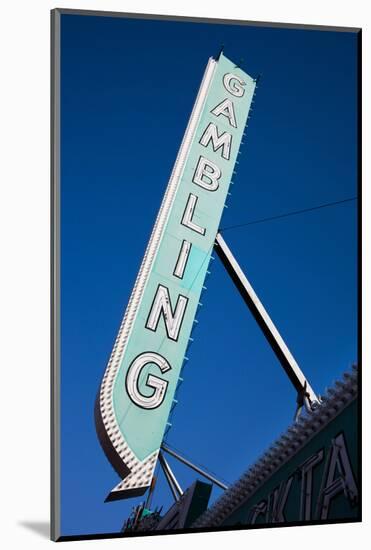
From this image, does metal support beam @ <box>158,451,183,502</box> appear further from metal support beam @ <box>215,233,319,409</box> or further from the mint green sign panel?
metal support beam @ <box>215,233,319,409</box>

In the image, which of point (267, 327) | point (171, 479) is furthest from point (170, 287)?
point (171, 479)

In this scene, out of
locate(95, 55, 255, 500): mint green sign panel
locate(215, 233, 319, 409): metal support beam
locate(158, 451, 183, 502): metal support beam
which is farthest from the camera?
locate(215, 233, 319, 409): metal support beam

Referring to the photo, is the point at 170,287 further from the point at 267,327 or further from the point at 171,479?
the point at 171,479

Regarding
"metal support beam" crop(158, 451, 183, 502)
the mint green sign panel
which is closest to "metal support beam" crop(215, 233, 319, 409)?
the mint green sign panel

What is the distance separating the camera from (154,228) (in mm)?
10727

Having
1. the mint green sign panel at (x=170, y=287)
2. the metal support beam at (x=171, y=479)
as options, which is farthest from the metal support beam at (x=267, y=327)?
the metal support beam at (x=171, y=479)

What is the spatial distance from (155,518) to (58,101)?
3.55 meters

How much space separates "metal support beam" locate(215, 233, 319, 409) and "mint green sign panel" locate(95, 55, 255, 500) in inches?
8.6

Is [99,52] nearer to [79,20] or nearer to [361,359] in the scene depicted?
[79,20]

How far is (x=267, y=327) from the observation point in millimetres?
10859

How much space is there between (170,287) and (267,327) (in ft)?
3.39

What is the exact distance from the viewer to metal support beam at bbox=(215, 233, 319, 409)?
1056 centimetres

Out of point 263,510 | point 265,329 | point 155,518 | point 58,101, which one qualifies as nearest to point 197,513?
point 155,518

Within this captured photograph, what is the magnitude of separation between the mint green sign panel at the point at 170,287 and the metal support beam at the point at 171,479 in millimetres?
96
